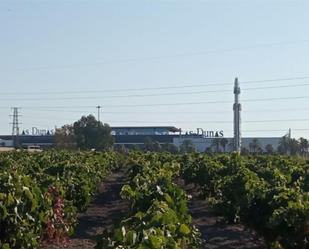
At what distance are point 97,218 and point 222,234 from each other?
17.1ft

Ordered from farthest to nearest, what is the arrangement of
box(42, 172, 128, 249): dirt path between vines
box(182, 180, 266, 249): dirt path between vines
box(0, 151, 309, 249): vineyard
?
box(42, 172, 128, 249): dirt path between vines < box(182, 180, 266, 249): dirt path between vines < box(0, 151, 309, 249): vineyard

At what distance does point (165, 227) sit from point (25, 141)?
4250 inches

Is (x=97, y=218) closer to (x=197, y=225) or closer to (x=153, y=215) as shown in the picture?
(x=197, y=225)

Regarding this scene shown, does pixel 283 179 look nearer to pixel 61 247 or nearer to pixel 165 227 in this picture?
pixel 61 247

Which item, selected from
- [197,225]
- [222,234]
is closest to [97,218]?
[197,225]

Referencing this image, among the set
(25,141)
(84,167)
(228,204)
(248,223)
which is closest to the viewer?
(248,223)

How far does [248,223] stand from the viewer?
15.1 m

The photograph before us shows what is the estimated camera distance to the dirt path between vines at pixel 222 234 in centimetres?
1664

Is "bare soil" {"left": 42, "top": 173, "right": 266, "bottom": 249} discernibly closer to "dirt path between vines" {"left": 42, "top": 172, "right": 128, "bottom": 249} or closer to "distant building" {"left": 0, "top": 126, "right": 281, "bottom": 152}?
"dirt path between vines" {"left": 42, "top": 172, "right": 128, "bottom": 249}

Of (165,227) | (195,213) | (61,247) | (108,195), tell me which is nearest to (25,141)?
(108,195)

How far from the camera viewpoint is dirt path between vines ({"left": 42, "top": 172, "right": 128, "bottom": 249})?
1694cm

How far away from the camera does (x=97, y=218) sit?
22.8 metres

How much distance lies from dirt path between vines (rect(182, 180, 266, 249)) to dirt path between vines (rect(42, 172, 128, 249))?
208 centimetres

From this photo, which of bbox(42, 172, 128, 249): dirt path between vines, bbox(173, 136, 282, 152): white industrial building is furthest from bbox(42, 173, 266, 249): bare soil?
bbox(173, 136, 282, 152): white industrial building
